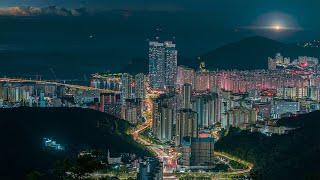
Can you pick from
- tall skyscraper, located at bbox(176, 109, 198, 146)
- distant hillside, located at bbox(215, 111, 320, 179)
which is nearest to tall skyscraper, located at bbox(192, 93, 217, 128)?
tall skyscraper, located at bbox(176, 109, 198, 146)

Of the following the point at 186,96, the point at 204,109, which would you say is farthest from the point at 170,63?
the point at 204,109

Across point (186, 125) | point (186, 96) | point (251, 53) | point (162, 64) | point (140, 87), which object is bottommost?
point (186, 125)

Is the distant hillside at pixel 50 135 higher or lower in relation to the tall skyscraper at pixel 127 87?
lower

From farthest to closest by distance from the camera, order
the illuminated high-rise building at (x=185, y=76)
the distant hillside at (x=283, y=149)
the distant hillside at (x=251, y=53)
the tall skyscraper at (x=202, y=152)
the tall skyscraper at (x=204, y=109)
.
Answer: the distant hillside at (x=251, y=53) < the illuminated high-rise building at (x=185, y=76) < the tall skyscraper at (x=204, y=109) < the tall skyscraper at (x=202, y=152) < the distant hillside at (x=283, y=149)

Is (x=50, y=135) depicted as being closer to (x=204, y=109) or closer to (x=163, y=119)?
(x=163, y=119)

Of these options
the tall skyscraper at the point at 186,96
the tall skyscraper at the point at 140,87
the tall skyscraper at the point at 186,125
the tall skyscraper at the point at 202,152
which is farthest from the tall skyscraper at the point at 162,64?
the tall skyscraper at the point at 202,152

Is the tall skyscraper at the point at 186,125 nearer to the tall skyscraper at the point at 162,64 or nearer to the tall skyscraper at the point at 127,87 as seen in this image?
the tall skyscraper at the point at 127,87
